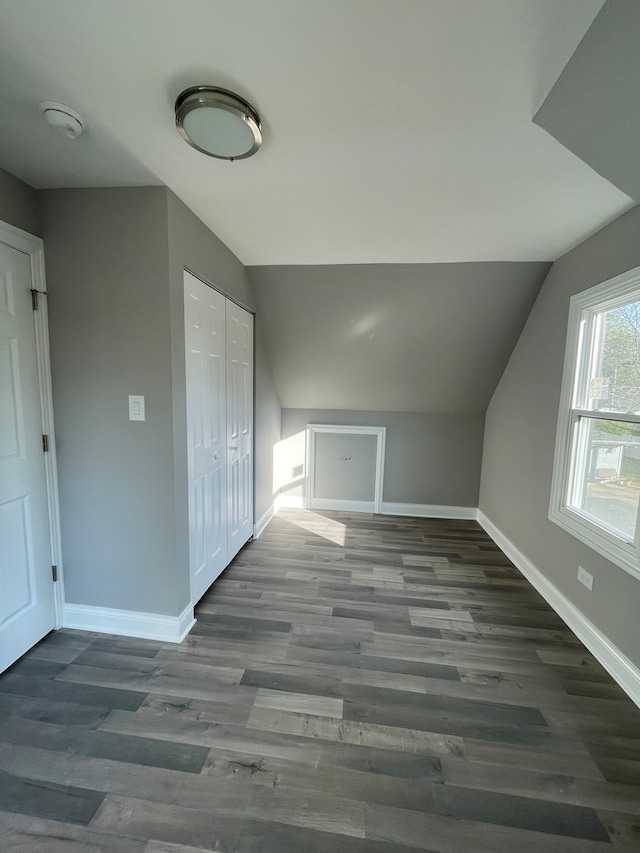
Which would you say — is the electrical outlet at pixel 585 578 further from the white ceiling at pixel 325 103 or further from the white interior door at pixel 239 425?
the white interior door at pixel 239 425

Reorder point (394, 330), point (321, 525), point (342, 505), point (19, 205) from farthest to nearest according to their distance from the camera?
1. point (342, 505)
2. point (321, 525)
3. point (394, 330)
4. point (19, 205)

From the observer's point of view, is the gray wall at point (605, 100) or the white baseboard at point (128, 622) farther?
the white baseboard at point (128, 622)

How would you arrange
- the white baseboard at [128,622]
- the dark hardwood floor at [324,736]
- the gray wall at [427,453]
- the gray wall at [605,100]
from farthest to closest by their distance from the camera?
the gray wall at [427,453], the white baseboard at [128,622], the dark hardwood floor at [324,736], the gray wall at [605,100]

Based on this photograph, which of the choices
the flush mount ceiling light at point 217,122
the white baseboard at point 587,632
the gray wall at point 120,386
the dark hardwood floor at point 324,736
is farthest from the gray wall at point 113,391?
the white baseboard at point 587,632

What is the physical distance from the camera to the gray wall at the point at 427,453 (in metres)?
3.87

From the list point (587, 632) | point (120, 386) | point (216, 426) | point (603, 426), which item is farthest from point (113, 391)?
point (587, 632)

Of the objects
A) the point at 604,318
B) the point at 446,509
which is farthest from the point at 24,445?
the point at 446,509

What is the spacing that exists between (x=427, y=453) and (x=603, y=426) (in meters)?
1.95

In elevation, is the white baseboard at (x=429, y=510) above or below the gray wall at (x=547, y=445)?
below

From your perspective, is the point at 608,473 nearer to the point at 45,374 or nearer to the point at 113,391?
the point at 113,391

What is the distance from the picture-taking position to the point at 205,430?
2.21 meters

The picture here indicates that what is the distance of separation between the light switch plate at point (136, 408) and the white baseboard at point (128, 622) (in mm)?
1123

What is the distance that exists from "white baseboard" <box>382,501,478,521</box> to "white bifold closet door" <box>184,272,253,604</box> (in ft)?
5.85

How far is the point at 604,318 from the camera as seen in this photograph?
6.93 feet
